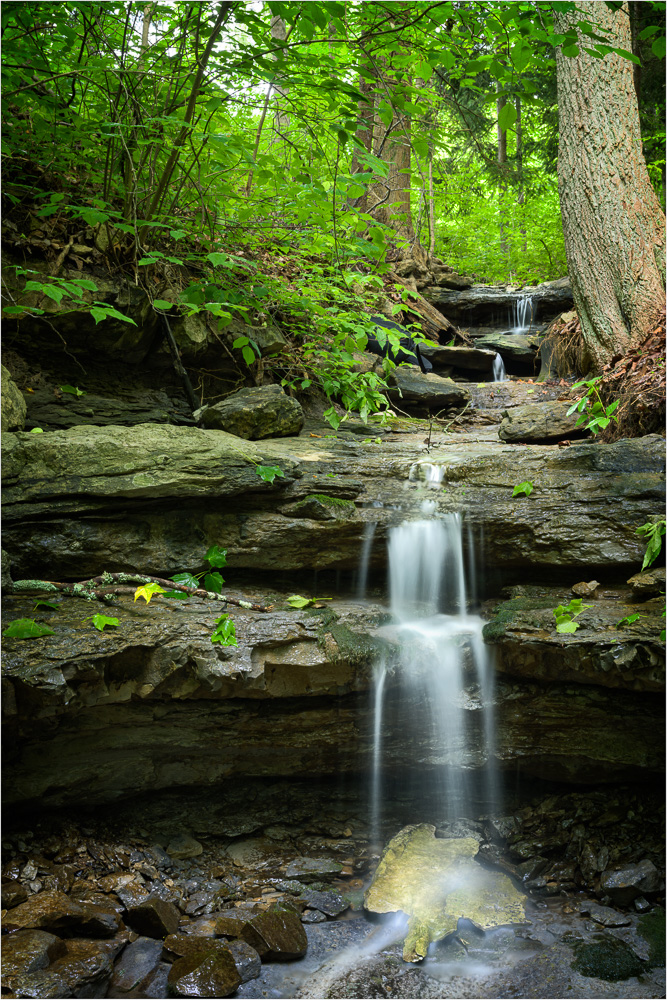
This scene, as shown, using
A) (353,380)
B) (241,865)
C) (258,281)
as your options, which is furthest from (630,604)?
(258,281)

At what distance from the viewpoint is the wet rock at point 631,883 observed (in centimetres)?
334

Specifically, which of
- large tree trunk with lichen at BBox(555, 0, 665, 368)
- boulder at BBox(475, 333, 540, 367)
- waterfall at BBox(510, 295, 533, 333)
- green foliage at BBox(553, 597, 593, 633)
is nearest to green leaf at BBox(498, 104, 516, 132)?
green foliage at BBox(553, 597, 593, 633)

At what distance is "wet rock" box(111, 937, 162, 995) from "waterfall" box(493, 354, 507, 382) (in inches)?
343

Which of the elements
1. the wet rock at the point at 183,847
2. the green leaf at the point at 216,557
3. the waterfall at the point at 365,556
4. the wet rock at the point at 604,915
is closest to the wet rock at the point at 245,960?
the wet rock at the point at 183,847

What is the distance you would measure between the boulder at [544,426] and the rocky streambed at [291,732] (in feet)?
4.53

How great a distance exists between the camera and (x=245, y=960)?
287 cm

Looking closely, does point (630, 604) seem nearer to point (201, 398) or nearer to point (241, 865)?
point (241, 865)

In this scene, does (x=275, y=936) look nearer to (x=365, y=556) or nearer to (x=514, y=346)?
(x=365, y=556)

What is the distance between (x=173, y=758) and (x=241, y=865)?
0.80 metres

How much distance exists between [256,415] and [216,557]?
1.84 m

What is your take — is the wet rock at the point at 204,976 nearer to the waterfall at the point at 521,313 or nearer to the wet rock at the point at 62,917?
the wet rock at the point at 62,917

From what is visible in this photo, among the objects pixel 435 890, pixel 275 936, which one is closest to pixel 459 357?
pixel 435 890

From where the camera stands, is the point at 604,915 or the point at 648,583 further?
the point at 648,583

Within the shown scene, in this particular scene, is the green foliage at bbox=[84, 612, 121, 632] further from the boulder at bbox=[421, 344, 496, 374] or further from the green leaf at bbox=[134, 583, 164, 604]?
the boulder at bbox=[421, 344, 496, 374]
